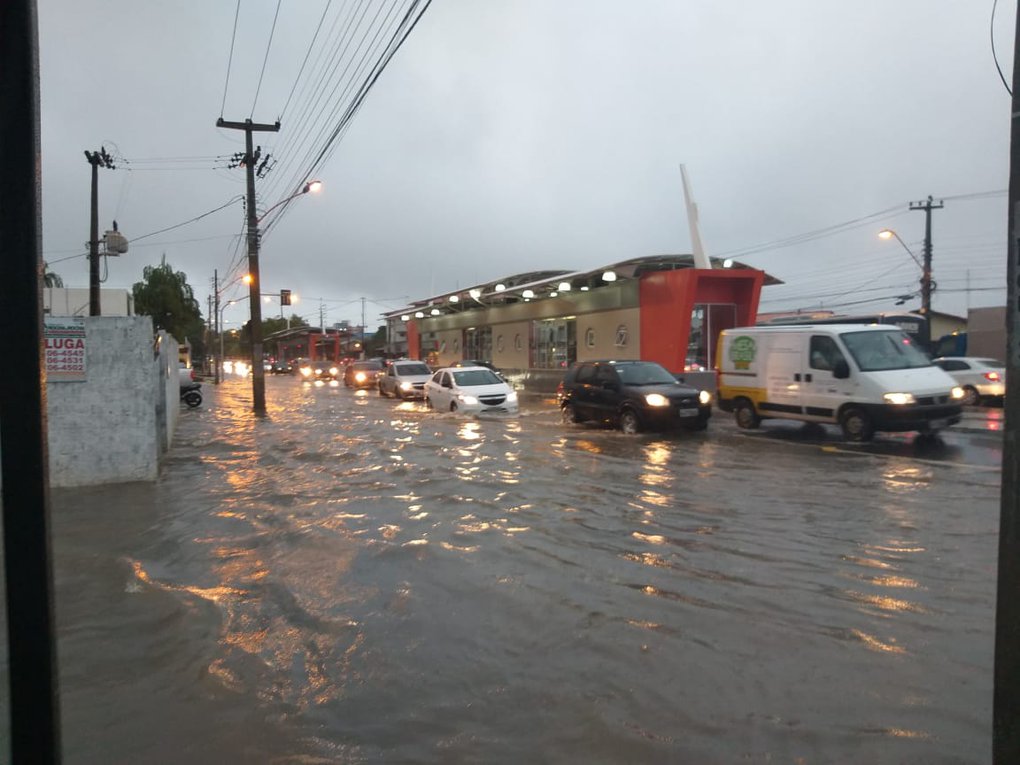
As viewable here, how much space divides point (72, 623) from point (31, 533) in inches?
138

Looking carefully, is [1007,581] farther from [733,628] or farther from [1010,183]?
[733,628]

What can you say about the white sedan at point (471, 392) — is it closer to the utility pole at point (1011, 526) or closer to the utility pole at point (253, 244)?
the utility pole at point (253, 244)

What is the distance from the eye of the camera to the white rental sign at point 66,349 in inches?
359

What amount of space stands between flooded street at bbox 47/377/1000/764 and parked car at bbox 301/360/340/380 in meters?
45.7

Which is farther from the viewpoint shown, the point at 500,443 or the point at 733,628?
the point at 500,443

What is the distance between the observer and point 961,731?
3520 millimetres

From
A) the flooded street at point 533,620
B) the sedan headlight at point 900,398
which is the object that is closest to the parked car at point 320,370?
the flooded street at point 533,620

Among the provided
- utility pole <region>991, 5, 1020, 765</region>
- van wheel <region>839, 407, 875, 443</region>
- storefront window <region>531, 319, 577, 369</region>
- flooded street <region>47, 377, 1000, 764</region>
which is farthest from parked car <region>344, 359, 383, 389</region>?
utility pole <region>991, 5, 1020, 765</region>

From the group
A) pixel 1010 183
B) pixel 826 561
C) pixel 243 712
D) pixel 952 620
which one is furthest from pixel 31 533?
pixel 826 561

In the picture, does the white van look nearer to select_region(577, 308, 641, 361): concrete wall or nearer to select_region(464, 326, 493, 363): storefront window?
select_region(577, 308, 641, 361): concrete wall

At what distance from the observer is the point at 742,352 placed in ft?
51.2

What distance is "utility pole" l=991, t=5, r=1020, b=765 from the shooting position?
2.18m

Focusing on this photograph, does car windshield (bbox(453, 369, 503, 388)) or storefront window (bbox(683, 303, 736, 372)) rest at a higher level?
storefront window (bbox(683, 303, 736, 372))

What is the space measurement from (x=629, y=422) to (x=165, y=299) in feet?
140
